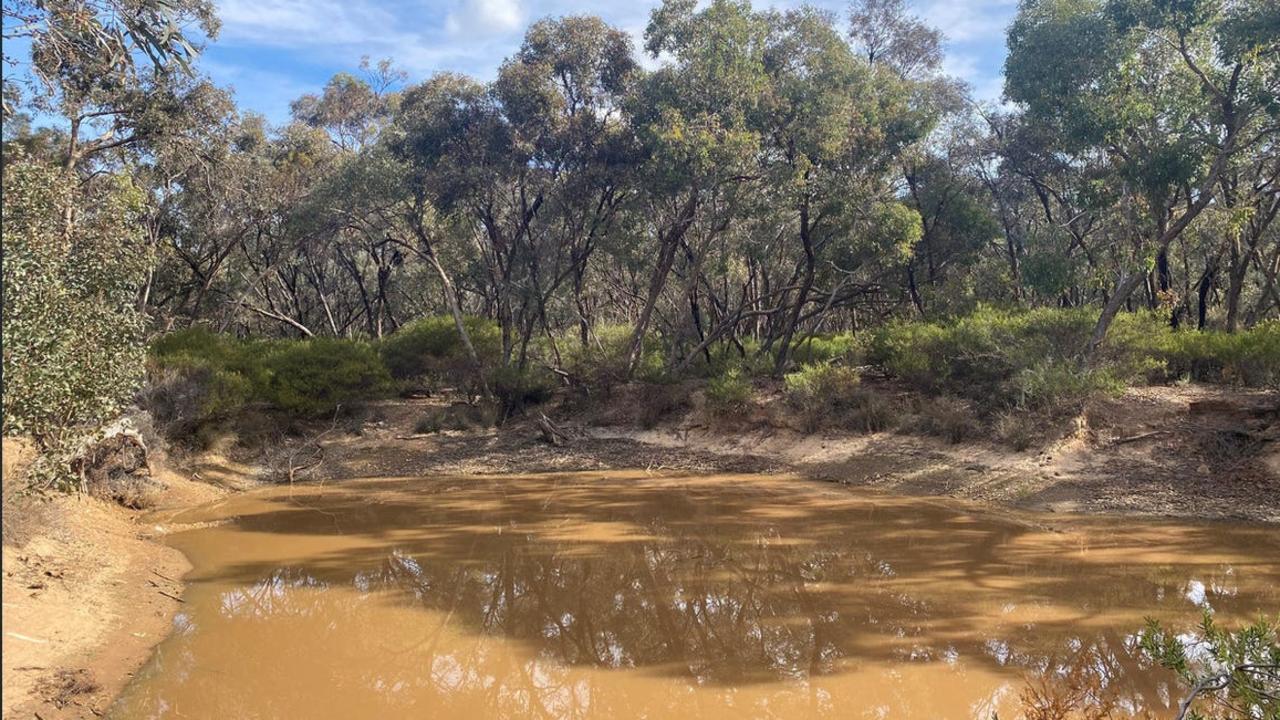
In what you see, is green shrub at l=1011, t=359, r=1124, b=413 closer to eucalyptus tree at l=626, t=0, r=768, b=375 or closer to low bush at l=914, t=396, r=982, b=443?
low bush at l=914, t=396, r=982, b=443

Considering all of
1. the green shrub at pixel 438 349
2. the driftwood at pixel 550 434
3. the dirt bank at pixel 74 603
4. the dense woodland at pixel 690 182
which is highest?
the dense woodland at pixel 690 182

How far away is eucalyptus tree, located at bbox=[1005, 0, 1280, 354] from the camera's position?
40.4 feet

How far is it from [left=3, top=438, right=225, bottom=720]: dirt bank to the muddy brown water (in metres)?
0.30

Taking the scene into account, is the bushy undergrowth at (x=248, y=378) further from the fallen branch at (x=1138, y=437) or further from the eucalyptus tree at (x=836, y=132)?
the fallen branch at (x=1138, y=437)

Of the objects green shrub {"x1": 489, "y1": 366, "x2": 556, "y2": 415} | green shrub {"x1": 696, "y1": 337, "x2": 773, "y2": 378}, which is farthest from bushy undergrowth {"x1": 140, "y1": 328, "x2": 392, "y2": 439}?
green shrub {"x1": 696, "y1": 337, "x2": 773, "y2": 378}

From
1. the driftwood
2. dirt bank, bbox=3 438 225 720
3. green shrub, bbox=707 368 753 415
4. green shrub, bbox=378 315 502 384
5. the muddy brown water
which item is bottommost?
the muddy brown water

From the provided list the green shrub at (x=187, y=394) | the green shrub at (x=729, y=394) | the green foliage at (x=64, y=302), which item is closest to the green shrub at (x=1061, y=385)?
the green shrub at (x=729, y=394)

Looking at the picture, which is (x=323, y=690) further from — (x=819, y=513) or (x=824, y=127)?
(x=824, y=127)

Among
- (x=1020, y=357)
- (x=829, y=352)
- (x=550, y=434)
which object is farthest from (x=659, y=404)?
(x=1020, y=357)

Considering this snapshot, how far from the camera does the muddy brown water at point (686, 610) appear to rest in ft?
18.8

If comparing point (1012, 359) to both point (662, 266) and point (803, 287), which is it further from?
point (662, 266)

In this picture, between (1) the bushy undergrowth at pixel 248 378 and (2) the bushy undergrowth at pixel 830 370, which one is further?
(1) the bushy undergrowth at pixel 248 378

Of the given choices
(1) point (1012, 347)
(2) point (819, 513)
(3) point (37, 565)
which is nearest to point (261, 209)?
(3) point (37, 565)

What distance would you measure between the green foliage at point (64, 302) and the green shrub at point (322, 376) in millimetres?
7297
